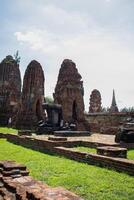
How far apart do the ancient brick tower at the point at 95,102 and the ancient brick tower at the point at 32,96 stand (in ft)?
26.7

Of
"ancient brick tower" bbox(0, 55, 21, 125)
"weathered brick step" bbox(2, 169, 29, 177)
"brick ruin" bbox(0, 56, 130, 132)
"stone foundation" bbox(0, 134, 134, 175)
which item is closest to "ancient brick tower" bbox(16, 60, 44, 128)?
"brick ruin" bbox(0, 56, 130, 132)

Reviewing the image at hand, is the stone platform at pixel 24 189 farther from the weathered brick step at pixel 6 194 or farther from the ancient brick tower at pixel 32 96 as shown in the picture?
the ancient brick tower at pixel 32 96

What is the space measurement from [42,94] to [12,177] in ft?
77.4

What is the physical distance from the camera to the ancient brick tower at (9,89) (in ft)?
107

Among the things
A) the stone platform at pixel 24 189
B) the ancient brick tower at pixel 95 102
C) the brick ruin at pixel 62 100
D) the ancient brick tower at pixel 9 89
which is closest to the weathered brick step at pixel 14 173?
the stone platform at pixel 24 189

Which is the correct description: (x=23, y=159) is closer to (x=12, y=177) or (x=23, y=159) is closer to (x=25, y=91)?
(x=12, y=177)

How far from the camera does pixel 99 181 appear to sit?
5836mm

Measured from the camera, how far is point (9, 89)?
119 feet

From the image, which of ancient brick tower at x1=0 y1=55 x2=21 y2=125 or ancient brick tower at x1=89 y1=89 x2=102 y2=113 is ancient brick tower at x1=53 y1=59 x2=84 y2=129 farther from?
ancient brick tower at x1=89 y1=89 x2=102 y2=113

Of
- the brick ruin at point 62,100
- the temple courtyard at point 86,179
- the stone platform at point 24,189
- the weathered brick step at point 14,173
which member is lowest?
the temple courtyard at point 86,179

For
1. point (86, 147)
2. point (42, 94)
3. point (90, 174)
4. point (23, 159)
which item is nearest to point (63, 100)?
point (42, 94)

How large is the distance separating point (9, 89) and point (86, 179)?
31186 mm

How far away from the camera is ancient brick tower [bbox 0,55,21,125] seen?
32.6m

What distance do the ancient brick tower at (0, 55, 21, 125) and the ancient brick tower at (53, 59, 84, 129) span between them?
245 inches
